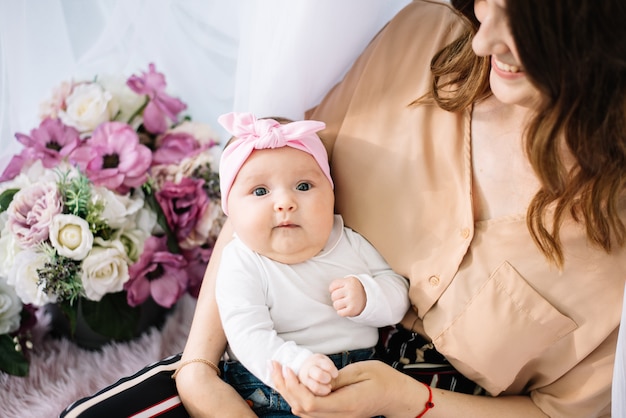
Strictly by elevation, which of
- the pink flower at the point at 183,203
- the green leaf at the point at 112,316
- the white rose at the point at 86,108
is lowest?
the green leaf at the point at 112,316

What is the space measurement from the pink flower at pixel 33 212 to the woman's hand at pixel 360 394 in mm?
697

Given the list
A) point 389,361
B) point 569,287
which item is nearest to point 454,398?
point 389,361

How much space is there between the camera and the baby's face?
4.09ft

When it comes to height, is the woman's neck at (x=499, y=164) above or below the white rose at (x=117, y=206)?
above

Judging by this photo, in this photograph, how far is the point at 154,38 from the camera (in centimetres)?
170

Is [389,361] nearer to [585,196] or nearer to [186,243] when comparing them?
[585,196]

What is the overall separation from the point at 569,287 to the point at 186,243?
964 millimetres

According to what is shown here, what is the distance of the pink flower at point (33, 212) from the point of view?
1.52m

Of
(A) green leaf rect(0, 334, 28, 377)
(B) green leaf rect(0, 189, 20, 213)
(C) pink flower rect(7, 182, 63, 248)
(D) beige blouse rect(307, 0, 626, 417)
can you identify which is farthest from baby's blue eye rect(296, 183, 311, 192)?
(A) green leaf rect(0, 334, 28, 377)

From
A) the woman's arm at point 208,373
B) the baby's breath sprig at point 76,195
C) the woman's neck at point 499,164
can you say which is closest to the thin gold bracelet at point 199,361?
the woman's arm at point 208,373

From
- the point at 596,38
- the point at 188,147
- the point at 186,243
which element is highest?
the point at 596,38

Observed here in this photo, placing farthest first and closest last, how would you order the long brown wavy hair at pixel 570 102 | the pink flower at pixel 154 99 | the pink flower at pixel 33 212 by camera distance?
1. the pink flower at pixel 154 99
2. the pink flower at pixel 33 212
3. the long brown wavy hair at pixel 570 102

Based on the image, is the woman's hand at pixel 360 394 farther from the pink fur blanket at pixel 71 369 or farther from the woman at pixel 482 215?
the pink fur blanket at pixel 71 369

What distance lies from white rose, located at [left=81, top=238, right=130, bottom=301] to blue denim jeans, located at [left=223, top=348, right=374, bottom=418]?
0.40m
